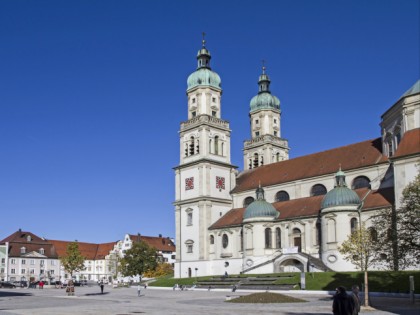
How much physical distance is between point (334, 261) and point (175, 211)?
31.4 meters

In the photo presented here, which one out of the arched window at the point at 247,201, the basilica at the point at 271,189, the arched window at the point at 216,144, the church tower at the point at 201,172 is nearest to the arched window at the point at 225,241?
the basilica at the point at 271,189

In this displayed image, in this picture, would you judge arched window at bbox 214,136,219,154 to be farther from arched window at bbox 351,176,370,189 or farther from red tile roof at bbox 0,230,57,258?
red tile roof at bbox 0,230,57,258

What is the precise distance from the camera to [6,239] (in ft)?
408

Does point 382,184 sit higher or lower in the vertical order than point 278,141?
lower

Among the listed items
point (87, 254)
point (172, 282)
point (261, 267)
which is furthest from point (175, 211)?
point (87, 254)

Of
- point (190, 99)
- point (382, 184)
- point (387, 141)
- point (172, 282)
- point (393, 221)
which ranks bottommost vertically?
point (172, 282)

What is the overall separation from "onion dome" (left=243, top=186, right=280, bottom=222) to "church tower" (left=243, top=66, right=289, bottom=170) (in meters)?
23.7

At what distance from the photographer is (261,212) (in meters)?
71.9

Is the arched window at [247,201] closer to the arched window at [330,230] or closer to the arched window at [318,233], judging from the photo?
the arched window at [318,233]

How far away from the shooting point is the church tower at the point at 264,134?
97181mm

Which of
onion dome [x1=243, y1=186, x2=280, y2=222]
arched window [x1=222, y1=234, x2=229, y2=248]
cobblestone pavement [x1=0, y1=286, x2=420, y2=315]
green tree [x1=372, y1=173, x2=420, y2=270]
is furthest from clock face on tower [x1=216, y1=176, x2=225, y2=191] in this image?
green tree [x1=372, y1=173, x2=420, y2=270]

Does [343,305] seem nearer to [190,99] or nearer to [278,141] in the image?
[190,99]

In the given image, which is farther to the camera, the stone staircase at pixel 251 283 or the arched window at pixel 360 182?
the arched window at pixel 360 182

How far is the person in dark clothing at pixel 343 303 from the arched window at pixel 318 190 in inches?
2241
